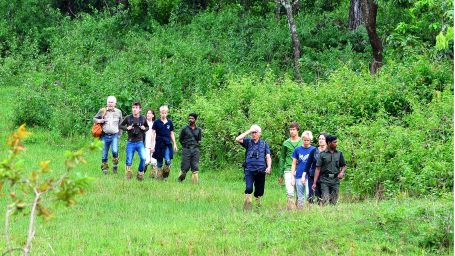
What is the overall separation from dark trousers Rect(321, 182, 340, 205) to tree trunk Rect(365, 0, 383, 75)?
1302cm

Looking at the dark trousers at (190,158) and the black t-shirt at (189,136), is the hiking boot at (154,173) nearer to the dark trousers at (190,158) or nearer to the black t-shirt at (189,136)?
the dark trousers at (190,158)

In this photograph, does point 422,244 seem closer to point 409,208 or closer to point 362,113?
point 409,208

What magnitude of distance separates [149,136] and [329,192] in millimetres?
5657

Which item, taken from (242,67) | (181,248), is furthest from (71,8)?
(181,248)

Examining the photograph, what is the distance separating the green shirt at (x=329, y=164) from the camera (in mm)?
15266

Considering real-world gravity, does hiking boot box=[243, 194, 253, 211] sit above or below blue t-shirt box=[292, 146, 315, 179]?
below

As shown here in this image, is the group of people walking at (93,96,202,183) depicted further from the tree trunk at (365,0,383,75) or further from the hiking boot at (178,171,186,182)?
the tree trunk at (365,0,383,75)

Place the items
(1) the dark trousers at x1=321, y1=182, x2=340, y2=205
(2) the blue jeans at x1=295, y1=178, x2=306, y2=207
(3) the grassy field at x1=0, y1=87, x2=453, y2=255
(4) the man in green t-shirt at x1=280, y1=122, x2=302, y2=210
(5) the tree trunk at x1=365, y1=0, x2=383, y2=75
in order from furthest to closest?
(5) the tree trunk at x1=365, y1=0, x2=383, y2=75, (4) the man in green t-shirt at x1=280, y1=122, x2=302, y2=210, (2) the blue jeans at x1=295, y1=178, x2=306, y2=207, (1) the dark trousers at x1=321, y1=182, x2=340, y2=205, (3) the grassy field at x1=0, y1=87, x2=453, y2=255

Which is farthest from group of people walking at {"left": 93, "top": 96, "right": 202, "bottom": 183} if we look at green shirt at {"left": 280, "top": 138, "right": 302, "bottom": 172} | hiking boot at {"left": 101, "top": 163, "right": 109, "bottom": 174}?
green shirt at {"left": 280, "top": 138, "right": 302, "bottom": 172}

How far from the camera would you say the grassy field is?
12.2m

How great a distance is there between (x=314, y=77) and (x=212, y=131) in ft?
23.0

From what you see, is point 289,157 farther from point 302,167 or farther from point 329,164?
point 329,164

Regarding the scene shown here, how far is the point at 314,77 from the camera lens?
94.4 ft

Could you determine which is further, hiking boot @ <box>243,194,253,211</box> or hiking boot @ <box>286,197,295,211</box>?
hiking boot @ <box>243,194,253,211</box>
